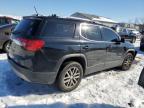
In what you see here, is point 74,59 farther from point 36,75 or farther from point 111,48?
point 111,48

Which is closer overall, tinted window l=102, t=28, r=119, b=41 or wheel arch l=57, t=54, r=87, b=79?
wheel arch l=57, t=54, r=87, b=79

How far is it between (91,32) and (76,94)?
1.77m

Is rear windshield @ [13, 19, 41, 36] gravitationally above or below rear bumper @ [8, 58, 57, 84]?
above

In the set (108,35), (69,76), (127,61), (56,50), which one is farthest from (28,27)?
(127,61)

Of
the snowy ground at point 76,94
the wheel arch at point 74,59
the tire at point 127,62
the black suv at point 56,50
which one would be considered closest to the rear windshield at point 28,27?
the black suv at point 56,50

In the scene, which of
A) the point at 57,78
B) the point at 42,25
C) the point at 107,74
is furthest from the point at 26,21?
the point at 107,74

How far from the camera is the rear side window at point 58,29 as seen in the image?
4438mm

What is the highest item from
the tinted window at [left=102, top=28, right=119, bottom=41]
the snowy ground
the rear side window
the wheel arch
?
the rear side window

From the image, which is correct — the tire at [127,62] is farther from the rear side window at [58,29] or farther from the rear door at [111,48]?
the rear side window at [58,29]

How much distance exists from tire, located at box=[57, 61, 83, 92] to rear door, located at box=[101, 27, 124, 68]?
1.40 meters

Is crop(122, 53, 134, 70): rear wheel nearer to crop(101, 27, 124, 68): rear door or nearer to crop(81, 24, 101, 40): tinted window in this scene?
crop(101, 27, 124, 68): rear door

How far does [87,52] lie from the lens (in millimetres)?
5215

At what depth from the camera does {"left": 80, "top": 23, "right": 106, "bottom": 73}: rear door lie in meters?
5.18

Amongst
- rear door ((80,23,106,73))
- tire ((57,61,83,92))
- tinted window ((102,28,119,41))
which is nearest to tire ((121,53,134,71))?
tinted window ((102,28,119,41))
